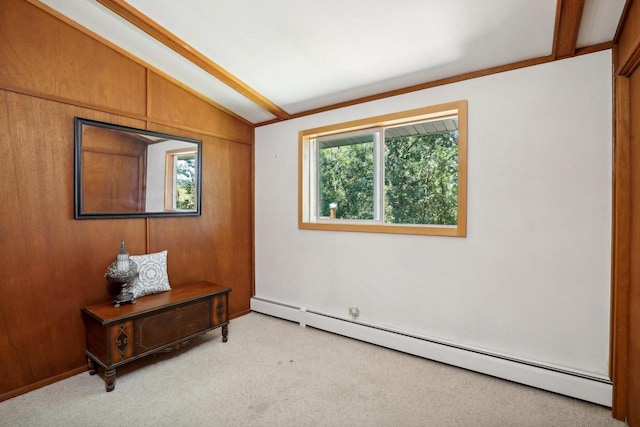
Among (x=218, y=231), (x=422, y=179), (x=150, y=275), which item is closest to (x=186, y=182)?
(x=218, y=231)

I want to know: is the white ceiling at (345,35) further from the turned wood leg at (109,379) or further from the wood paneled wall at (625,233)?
the turned wood leg at (109,379)

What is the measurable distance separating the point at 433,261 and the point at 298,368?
55.5 inches

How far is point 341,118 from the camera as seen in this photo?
9.96 feet

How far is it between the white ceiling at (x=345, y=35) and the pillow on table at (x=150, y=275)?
173 centimetres

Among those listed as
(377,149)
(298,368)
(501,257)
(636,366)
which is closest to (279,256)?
(298,368)

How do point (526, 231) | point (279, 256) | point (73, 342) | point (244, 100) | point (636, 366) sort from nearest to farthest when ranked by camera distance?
1. point (636, 366)
2. point (526, 231)
3. point (73, 342)
4. point (244, 100)
5. point (279, 256)

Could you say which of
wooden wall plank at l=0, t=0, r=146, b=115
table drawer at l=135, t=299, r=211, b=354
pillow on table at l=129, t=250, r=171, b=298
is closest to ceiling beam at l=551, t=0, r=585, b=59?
wooden wall plank at l=0, t=0, r=146, b=115

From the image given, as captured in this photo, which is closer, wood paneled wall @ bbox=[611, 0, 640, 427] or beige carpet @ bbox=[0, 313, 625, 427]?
wood paneled wall @ bbox=[611, 0, 640, 427]

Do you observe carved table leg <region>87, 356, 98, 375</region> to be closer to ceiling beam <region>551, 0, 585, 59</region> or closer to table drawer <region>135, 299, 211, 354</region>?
table drawer <region>135, 299, 211, 354</region>

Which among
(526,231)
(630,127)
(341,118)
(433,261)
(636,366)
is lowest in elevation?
(636,366)

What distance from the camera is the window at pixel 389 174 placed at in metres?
2.56

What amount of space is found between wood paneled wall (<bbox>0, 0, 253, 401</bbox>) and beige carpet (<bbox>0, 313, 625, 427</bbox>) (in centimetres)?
34

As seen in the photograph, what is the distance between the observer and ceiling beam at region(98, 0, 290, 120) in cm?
202

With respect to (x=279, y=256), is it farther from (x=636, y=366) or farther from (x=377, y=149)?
(x=636, y=366)
